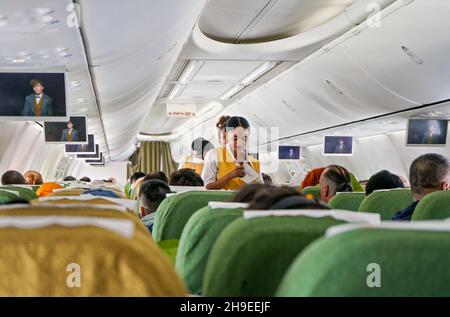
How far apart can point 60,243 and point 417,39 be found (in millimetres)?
5705

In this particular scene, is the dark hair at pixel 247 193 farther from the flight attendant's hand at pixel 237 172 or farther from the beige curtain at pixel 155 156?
the beige curtain at pixel 155 156

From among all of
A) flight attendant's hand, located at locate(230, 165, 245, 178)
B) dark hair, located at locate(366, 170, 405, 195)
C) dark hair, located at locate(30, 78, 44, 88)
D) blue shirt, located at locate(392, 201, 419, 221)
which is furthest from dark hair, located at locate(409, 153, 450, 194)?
dark hair, located at locate(30, 78, 44, 88)

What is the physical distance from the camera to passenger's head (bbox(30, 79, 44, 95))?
20.1 ft

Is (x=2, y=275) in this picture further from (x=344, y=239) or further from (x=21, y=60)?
(x=21, y=60)

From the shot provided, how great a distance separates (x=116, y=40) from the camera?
4691 millimetres

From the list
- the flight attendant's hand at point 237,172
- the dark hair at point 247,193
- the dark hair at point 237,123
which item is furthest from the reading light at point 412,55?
the dark hair at point 247,193

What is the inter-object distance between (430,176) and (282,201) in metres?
2.13

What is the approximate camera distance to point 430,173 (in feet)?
9.95

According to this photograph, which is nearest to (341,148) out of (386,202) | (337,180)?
(337,180)

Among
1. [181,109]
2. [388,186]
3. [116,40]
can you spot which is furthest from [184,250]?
[181,109]

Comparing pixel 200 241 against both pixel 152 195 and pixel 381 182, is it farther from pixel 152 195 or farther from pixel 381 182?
pixel 381 182

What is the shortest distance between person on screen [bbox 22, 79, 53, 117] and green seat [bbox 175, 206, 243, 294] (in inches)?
212

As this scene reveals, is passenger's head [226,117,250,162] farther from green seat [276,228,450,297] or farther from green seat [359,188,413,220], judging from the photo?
green seat [276,228,450,297]

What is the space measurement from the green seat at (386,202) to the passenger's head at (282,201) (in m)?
1.62
